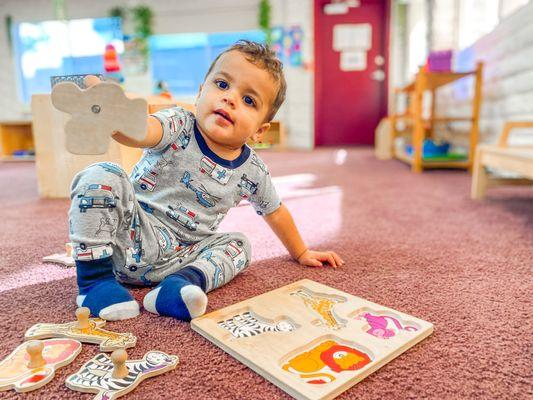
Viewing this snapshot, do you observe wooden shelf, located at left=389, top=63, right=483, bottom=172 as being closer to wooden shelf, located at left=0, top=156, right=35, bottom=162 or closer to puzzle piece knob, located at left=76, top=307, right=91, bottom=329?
puzzle piece knob, located at left=76, top=307, right=91, bottom=329

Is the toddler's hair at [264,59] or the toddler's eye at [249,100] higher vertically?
the toddler's hair at [264,59]

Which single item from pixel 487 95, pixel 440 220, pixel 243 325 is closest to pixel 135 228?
pixel 243 325

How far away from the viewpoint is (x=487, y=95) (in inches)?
93.2

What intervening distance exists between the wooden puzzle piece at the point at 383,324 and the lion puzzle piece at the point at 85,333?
30 cm

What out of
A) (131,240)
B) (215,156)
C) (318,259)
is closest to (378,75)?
(318,259)

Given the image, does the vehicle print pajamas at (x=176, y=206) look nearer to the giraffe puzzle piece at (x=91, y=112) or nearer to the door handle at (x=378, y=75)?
the giraffe puzzle piece at (x=91, y=112)

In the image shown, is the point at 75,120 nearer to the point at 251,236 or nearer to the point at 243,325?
the point at 243,325

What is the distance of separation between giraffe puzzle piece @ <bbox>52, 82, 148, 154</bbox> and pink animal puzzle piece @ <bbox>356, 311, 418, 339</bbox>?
0.40 meters

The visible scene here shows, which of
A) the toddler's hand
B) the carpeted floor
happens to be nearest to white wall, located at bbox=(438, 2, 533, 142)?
the carpeted floor

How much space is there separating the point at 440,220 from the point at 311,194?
0.58m

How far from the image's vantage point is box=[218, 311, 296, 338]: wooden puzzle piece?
55 cm

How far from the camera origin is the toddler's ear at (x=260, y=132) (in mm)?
732

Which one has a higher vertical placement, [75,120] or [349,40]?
[349,40]

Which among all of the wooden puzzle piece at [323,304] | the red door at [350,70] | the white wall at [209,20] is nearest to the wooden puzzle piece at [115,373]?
the wooden puzzle piece at [323,304]
